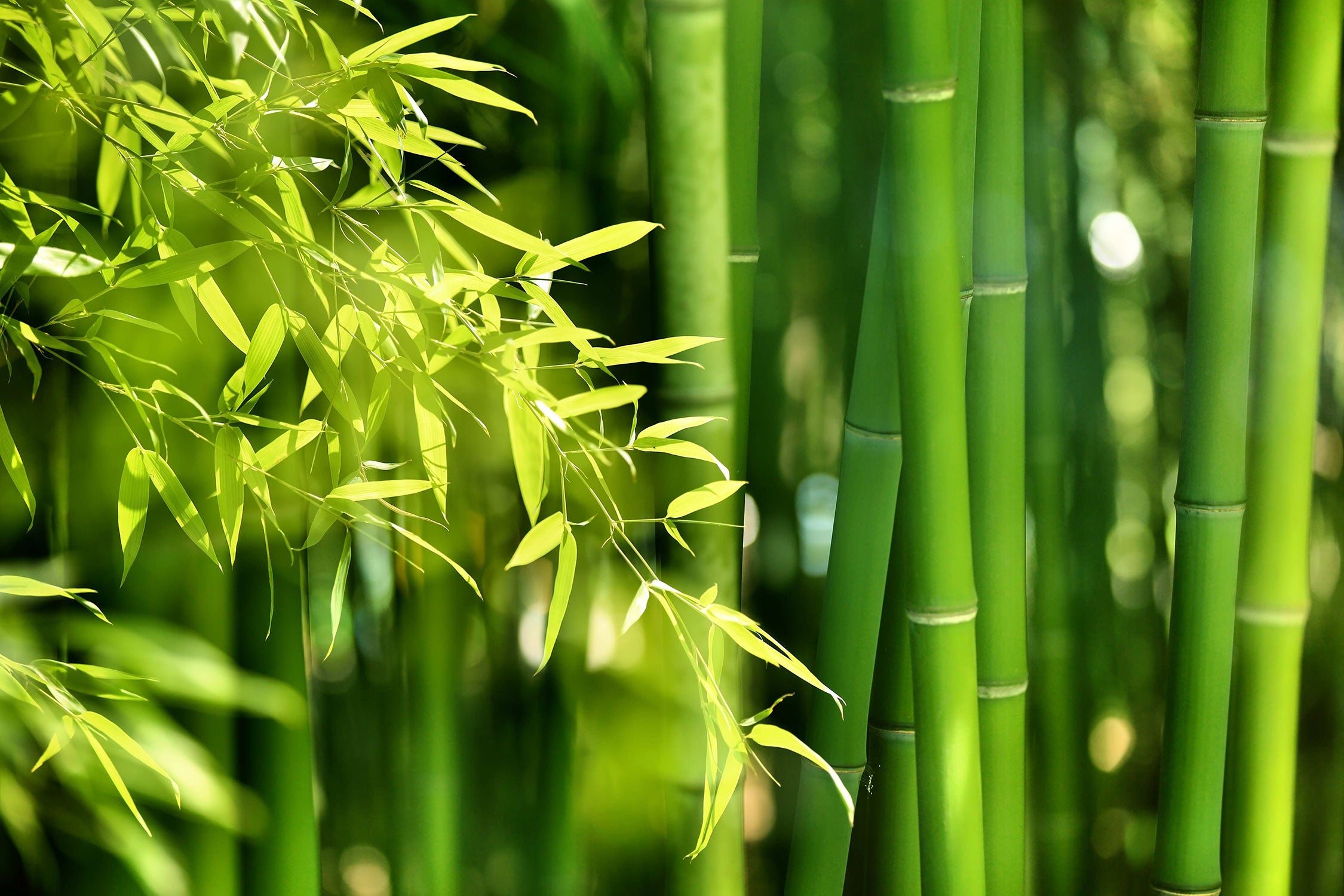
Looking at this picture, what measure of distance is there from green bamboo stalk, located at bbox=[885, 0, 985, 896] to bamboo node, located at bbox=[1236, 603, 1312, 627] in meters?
0.27

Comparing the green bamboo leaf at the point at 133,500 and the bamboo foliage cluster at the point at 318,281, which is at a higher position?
the bamboo foliage cluster at the point at 318,281

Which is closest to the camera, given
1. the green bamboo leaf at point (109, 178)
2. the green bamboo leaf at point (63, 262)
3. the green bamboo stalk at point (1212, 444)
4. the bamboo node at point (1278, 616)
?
the green bamboo leaf at point (63, 262)

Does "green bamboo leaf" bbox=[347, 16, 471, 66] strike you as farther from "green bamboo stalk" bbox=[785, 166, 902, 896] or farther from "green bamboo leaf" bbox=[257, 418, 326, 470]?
"green bamboo stalk" bbox=[785, 166, 902, 896]

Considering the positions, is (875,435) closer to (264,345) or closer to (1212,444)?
(1212,444)

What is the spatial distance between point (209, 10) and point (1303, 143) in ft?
2.40

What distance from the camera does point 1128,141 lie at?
2.97 ft

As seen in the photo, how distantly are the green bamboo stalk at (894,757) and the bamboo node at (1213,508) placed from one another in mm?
221

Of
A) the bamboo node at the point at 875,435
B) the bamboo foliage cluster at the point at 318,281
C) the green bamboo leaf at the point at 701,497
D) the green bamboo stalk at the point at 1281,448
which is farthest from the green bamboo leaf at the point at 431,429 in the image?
the green bamboo stalk at the point at 1281,448

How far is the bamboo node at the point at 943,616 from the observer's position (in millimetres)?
719

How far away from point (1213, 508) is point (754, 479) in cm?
36

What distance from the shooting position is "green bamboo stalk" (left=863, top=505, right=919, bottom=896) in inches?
32.0

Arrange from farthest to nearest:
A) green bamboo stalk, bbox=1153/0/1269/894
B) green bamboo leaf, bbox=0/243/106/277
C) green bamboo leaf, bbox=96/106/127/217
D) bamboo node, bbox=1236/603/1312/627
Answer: bamboo node, bbox=1236/603/1312/627 < green bamboo stalk, bbox=1153/0/1269/894 < green bamboo leaf, bbox=96/106/127/217 < green bamboo leaf, bbox=0/243/106/277

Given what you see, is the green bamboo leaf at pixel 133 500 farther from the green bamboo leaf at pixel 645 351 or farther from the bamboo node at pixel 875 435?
the bamboo node at pixel 875 435

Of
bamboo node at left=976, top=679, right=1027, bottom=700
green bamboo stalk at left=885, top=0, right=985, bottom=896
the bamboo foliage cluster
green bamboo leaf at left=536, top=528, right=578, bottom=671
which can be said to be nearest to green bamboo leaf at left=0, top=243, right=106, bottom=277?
the bamboo foliage cluster
